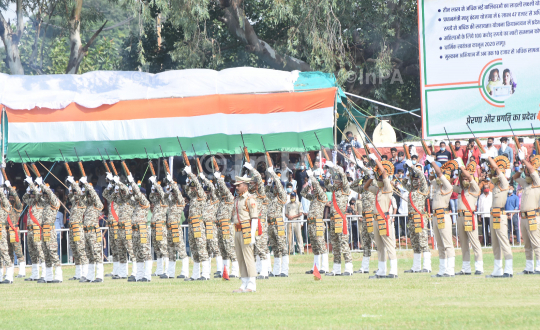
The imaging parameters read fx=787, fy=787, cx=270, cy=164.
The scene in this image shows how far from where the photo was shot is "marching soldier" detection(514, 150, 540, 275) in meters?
14.6

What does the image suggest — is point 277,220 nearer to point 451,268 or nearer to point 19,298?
point 451,268

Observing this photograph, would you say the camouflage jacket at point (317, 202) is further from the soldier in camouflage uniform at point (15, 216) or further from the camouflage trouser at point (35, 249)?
the soldier in camouflage uniform at point (15, 216)

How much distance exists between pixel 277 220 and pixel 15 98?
10192 mm

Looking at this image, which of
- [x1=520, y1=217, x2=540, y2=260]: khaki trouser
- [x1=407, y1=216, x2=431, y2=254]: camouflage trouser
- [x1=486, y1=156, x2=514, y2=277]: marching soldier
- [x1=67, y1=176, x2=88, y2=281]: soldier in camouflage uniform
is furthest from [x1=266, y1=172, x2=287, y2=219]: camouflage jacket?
[x1=520, y1=217, x2=540, y2=260]: khaki trouser

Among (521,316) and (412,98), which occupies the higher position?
(412,98)

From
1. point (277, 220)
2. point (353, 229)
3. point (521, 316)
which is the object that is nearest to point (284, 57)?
point (353, 229)

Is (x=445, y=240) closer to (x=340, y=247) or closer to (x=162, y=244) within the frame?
(x=340, y=247)

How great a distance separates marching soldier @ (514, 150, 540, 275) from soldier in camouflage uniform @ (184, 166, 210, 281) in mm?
6490

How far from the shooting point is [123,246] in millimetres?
17531

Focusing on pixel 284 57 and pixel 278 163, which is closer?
pixel 278 163

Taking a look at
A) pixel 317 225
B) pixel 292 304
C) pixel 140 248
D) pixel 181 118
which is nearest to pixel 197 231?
pixel 140 248

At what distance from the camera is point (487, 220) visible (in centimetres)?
2117

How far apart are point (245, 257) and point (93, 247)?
5.69 meters

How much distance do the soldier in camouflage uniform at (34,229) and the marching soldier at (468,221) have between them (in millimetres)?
9334
